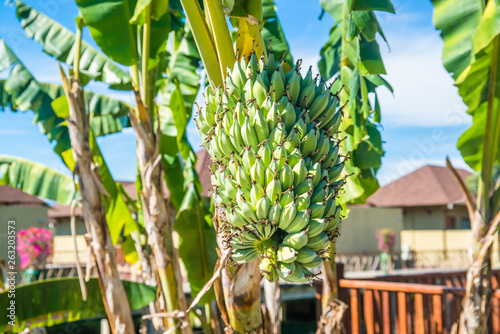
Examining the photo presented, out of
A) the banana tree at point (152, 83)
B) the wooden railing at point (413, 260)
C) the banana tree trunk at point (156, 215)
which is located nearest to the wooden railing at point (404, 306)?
the banana tree at point (152, 83)

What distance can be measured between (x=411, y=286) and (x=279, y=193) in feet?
8.56

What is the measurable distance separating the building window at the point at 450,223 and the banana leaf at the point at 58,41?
751 inches

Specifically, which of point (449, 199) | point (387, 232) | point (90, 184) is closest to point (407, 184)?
point (449, 199)

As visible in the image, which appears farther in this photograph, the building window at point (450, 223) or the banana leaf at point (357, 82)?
the building window at point (450, 223)

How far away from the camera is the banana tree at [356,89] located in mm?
2756

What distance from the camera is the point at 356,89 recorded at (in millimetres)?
2945

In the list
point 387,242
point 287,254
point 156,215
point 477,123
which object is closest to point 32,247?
point 156,215

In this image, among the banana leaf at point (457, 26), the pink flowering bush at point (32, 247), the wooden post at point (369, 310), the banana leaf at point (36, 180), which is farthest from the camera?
the pink flowering bush at point (32, 247)

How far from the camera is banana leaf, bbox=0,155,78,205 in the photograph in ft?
15.5

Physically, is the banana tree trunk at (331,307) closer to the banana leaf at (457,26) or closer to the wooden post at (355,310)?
the wooden post at (355,310)

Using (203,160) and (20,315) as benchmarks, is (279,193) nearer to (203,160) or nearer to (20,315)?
(20,315)

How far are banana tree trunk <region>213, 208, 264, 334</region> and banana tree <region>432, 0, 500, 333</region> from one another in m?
1.93

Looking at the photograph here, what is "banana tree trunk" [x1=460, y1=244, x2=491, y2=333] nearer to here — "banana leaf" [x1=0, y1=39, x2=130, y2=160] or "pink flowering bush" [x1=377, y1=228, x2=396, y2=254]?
"banana leaf" [x1=0, y1=39, x2=130, y2=160]

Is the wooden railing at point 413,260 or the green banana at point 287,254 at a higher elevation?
the green banana at point 287,254
